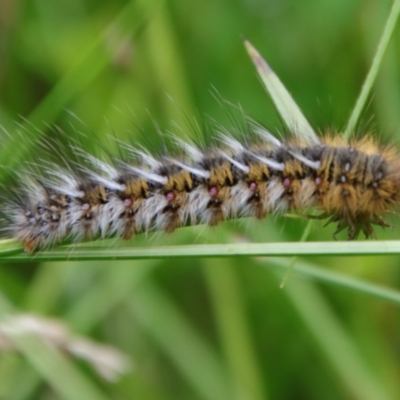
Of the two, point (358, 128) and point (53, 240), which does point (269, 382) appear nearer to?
point (358, 128)

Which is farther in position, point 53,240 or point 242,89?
point 242,89

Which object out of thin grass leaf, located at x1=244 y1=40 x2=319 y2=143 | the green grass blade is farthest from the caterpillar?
the green grass blade

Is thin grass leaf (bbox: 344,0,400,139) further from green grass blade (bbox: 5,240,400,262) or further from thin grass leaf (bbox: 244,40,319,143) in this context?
green grass blade (bbox: 5,240,400,262)

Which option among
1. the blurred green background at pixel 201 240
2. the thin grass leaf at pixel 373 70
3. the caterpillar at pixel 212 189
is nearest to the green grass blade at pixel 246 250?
the caterpillar at pixel 212 189

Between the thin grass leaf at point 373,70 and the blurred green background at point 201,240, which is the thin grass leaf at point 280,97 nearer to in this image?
the thin grass leaf at point 373,70

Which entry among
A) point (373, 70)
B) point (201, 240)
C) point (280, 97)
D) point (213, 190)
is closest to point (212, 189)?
point (213, 190)

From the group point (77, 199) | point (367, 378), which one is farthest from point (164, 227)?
point (367, 378)
